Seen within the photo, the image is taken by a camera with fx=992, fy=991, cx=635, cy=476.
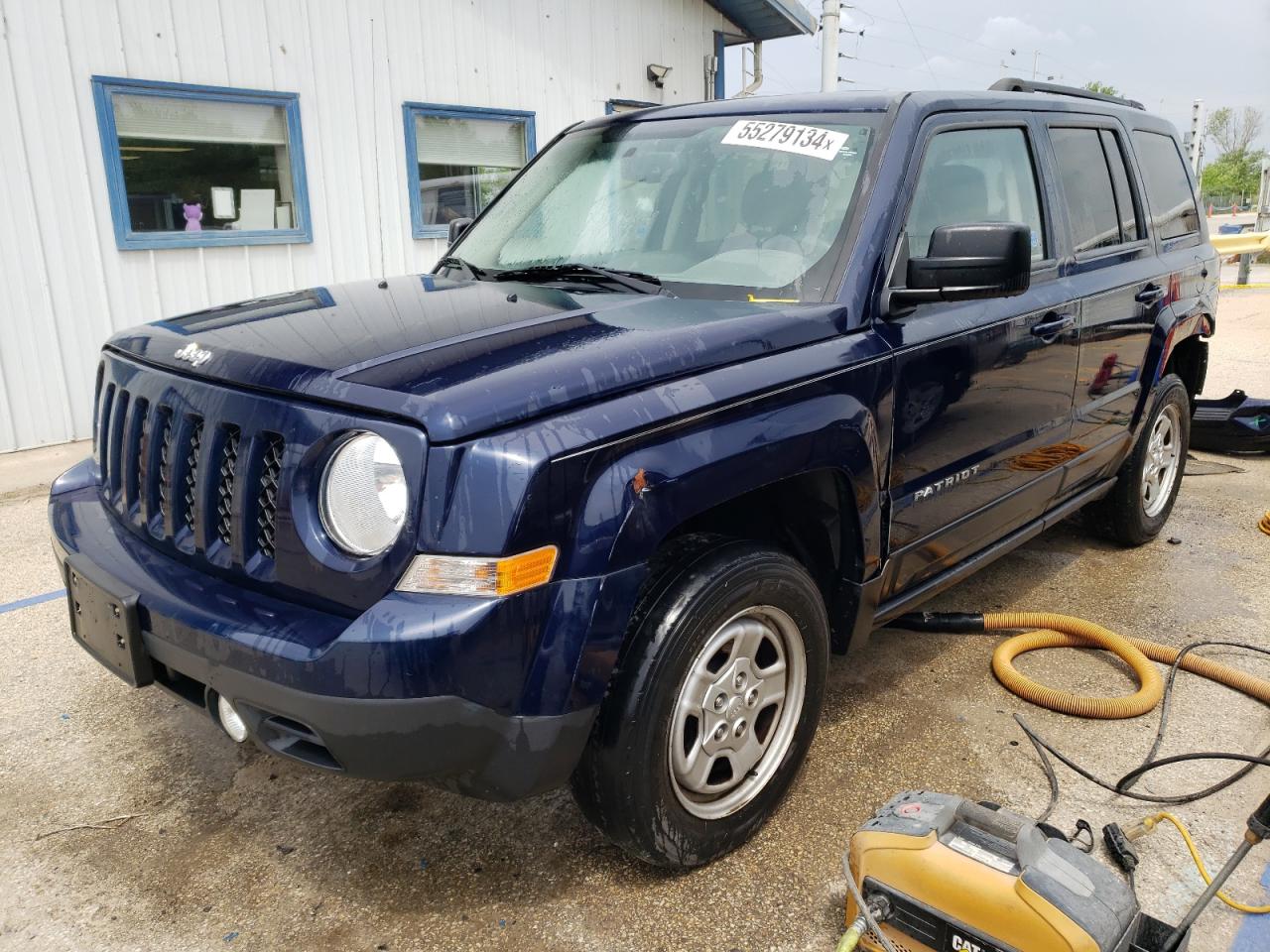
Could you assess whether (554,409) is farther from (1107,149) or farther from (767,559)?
(1107,149)

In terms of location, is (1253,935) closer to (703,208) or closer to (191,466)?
(703,208)

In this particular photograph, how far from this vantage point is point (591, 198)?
3359mm

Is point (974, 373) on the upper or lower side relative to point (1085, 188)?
lower

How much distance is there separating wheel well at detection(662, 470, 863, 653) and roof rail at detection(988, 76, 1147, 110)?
1979 millimetres

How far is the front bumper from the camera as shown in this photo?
1846 millimetres

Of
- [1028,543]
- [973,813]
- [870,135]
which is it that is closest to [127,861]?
[973,813]

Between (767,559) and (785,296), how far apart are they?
2.41ft

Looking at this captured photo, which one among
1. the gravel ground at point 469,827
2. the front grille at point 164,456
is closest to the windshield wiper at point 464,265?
the front grille at point 164,456

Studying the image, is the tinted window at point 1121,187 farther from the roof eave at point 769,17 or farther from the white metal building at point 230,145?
the roof eave at point 769,17

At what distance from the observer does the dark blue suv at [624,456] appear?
6.23 ft

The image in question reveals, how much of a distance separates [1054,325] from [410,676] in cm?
253

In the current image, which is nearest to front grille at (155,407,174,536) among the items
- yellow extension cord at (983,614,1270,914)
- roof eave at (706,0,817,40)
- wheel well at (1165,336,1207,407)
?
yellow extension cord at (983,614,1270,914)

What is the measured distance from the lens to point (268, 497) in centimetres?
208

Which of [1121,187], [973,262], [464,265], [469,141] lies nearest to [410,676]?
[973,262]
